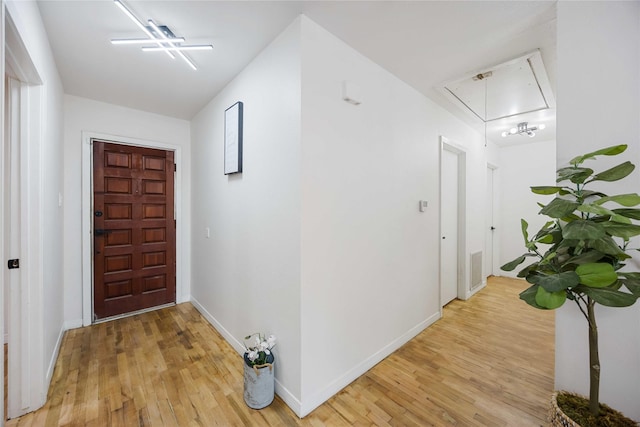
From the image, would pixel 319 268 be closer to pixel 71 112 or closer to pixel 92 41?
pixel 92 41

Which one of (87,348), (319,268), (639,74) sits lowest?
(87,348)

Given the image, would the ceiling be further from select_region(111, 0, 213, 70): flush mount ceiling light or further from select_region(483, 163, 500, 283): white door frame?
select_region(483, 163, 500, 283): white door frame

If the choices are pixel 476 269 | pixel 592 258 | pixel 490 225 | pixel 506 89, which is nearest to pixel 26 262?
pixel 592 258

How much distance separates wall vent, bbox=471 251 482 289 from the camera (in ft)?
12.8

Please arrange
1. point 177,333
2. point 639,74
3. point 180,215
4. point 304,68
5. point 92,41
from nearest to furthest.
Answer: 1. point 639,74
2. point 304,68
3. point 92,41
4. point 177,333
5. point 180,215

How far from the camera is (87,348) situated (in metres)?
2.45

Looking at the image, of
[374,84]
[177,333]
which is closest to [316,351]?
[177,333]

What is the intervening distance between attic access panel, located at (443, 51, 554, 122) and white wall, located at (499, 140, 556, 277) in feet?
6.50

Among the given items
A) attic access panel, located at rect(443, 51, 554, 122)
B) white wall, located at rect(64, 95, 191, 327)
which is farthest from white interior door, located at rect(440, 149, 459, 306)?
white wall, located at rect(64, 95, 191, 327)

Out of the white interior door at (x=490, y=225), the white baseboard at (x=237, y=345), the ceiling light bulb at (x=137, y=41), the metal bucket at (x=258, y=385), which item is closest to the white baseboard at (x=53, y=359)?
the white baseboard at (x=237, y=345)

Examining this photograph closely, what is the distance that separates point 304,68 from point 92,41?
171cm

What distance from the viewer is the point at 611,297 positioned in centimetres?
107

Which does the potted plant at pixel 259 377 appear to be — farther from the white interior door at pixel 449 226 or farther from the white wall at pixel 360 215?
the white interior door at pixel 449 226

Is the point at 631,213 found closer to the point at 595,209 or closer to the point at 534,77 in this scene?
the point at 595,209
